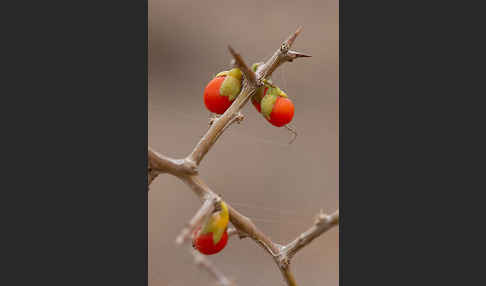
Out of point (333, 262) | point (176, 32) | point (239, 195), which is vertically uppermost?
point (176, 32)

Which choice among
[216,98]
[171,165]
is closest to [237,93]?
[216,98]

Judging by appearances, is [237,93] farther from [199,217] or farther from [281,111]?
[199,217]

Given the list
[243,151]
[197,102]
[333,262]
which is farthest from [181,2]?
[333,262]

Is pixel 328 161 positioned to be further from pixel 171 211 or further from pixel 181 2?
pixel 181 2

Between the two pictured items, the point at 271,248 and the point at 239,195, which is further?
the point at 239,195

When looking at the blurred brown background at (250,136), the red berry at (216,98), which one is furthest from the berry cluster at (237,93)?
the blurred brown background at (250,136)
